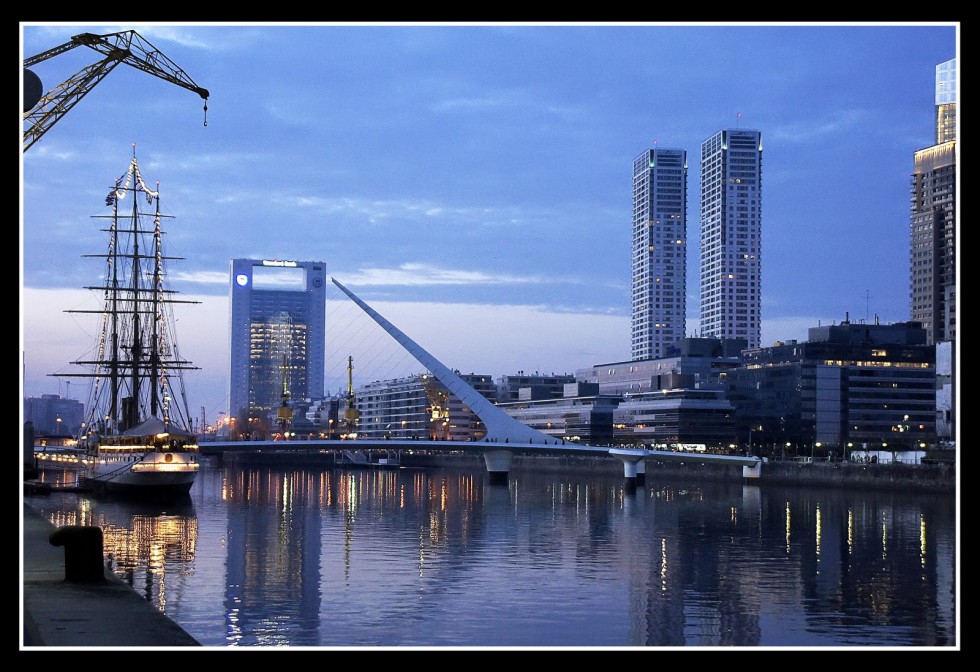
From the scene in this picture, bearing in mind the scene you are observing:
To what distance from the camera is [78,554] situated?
63.1 feet

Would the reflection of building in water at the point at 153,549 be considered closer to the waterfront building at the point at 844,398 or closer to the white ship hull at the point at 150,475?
the white ship hull at the point at 150,475

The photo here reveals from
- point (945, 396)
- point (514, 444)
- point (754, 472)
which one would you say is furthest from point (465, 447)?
point (945, 396)

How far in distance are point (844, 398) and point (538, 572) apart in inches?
3980

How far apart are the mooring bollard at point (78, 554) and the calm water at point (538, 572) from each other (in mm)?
2093

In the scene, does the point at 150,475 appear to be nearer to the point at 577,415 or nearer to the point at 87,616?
the point at 87,616

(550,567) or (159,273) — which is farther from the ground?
(159,273)

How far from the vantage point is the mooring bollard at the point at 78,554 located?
19234 millimetres

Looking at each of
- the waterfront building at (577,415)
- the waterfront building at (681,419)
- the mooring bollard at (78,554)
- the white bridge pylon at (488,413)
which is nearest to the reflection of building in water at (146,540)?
the mooring bollard at (78,554)
